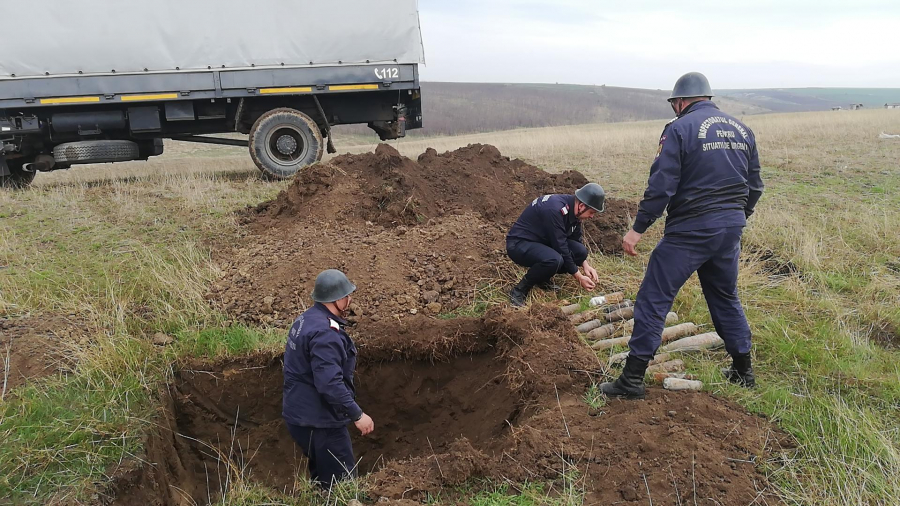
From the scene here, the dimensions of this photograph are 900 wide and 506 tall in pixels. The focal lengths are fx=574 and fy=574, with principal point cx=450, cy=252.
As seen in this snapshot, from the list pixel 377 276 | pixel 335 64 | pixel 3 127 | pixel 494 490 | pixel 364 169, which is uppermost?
pixel 335 64

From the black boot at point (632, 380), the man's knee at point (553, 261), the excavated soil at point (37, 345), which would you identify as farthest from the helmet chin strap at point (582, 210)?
the excavated soil at point (37, 345)

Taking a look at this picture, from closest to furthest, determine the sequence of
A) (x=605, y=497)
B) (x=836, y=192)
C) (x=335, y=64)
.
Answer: (x=605, y=497), (x=836, y=192), (x=335, y=64)

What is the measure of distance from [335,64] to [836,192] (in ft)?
27.2

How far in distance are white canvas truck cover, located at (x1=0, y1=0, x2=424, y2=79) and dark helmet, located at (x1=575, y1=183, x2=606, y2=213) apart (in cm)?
617

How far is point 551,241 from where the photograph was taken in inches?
208

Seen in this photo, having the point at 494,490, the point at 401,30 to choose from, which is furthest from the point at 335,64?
the point at 494,490

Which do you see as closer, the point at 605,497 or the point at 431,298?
the point at 605,497

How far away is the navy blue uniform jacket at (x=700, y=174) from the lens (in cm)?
350

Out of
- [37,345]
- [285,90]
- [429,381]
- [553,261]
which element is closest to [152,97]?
[285,90]

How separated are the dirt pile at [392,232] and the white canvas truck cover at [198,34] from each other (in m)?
2.78

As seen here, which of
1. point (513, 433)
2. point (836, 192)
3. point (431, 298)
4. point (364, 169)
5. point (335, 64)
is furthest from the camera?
point (335, 64)

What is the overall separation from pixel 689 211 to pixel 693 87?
2.76 feet

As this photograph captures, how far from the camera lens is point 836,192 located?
878 cm

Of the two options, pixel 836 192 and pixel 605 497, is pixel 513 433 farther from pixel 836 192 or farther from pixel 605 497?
pixel 836 192
